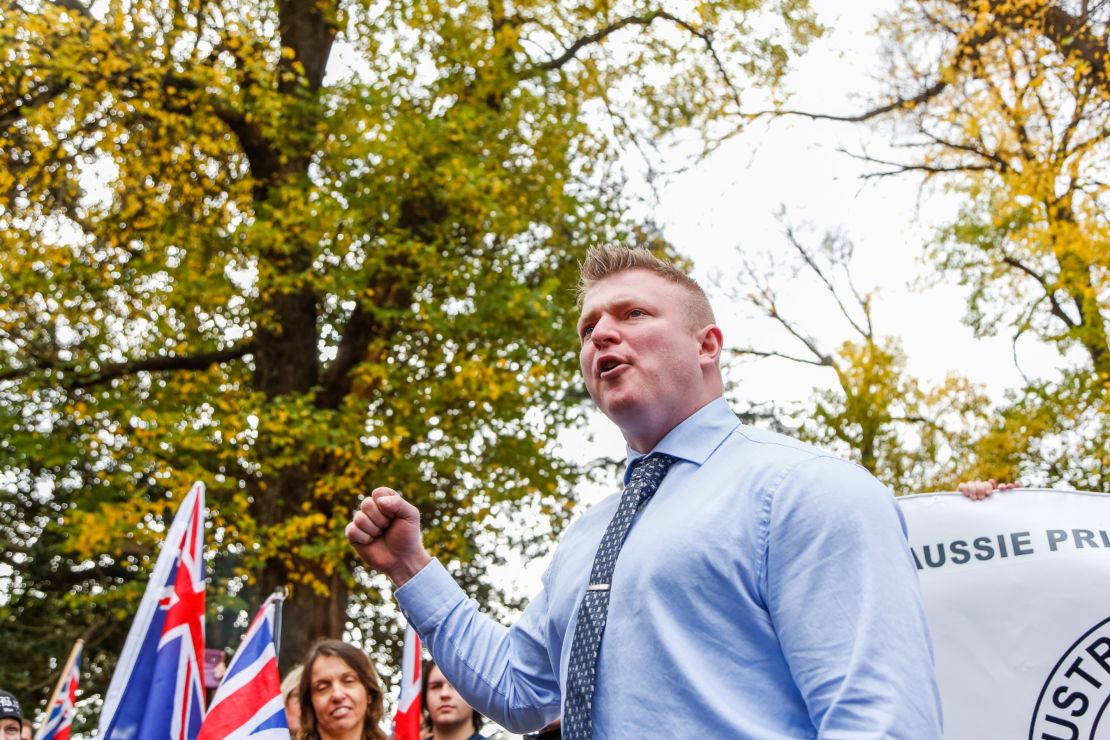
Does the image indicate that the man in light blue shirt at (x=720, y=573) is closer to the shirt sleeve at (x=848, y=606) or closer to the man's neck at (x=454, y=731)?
the shirt sleeve at (x=848, y=606)

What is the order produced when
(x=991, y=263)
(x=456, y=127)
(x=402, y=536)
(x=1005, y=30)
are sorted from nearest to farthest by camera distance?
(x=402, y=536), (x=1005, y=30), (x=456, y=127), (x=991, y=263)

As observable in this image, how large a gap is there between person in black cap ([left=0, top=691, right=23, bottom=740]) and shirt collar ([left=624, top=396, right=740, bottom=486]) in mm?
7417

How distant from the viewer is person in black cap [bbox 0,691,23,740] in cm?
821

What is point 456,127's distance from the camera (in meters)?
13.3

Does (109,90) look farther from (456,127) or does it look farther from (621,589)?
(621,589)

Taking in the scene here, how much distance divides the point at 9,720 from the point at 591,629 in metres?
7.70

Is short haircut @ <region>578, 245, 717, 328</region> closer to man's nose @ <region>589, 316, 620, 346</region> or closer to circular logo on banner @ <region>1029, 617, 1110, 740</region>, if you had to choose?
man's nose @ <region>589, 316, 620, 346</region>

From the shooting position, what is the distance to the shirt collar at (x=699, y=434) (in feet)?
7.05

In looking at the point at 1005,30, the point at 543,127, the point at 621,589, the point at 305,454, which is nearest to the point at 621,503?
the point at 621,589

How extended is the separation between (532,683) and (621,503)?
1.51 feet

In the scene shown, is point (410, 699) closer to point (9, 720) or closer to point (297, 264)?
point (9, 720)

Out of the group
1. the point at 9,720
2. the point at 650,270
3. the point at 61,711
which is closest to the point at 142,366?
the point at 61,711

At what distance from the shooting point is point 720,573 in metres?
1.86

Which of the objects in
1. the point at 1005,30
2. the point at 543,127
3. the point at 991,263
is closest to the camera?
the point at 1005,30
